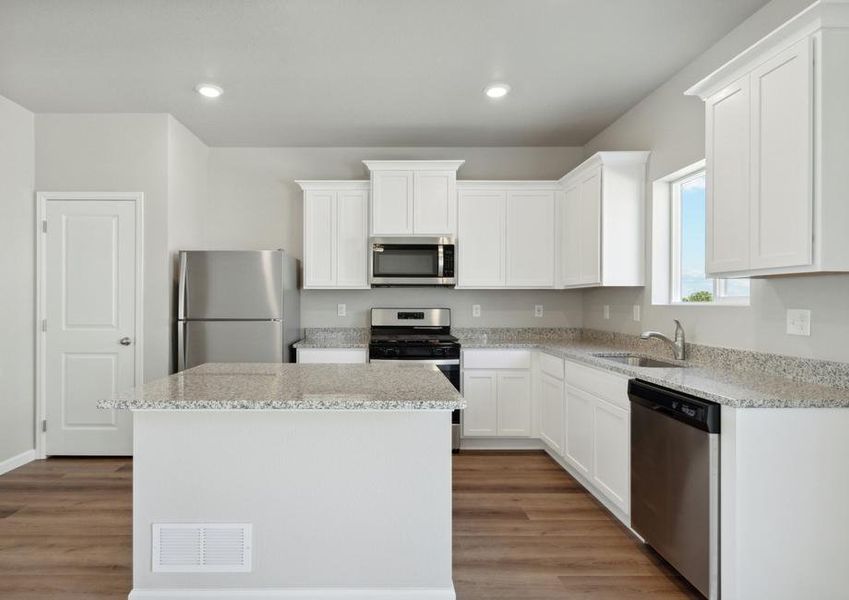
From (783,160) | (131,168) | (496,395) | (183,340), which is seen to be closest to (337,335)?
(183,340)

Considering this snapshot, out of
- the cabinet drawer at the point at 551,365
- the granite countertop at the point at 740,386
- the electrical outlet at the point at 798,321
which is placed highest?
the electrical outlet at the point at 798,321

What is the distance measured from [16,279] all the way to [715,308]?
4.80m

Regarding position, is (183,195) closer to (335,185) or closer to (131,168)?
(131,168)

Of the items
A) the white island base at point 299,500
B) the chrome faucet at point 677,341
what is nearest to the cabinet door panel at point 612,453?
the chrome faucet at point 677,341

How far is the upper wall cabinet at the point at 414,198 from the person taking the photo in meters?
4.20

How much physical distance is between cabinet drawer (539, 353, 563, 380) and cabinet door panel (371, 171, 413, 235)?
1549mm

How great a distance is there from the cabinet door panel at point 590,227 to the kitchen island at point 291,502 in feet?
7.06

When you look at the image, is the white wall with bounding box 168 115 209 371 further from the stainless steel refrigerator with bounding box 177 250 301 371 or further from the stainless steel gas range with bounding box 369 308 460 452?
the stainless steel gas range with bounding box 369 308 460 452

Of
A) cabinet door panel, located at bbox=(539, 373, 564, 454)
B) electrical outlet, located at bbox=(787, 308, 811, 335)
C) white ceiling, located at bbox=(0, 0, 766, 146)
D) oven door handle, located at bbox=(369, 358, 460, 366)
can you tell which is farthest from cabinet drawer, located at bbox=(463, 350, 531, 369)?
electrical outlet, located at bbox=(787, 308, 811, 335)

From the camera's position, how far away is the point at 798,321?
86.6 inches

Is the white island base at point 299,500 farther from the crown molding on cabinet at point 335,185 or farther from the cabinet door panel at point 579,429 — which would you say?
the crown molding on cabinet at point 335,185

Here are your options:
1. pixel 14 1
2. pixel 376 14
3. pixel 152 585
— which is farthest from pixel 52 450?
pixel 376 14

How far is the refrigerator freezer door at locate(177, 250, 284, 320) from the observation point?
379 cm

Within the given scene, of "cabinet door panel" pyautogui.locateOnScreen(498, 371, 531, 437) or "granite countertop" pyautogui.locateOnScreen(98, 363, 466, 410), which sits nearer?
"granite countertop" pyautogui.locateOnScreen(98, 363, 466, 410)
